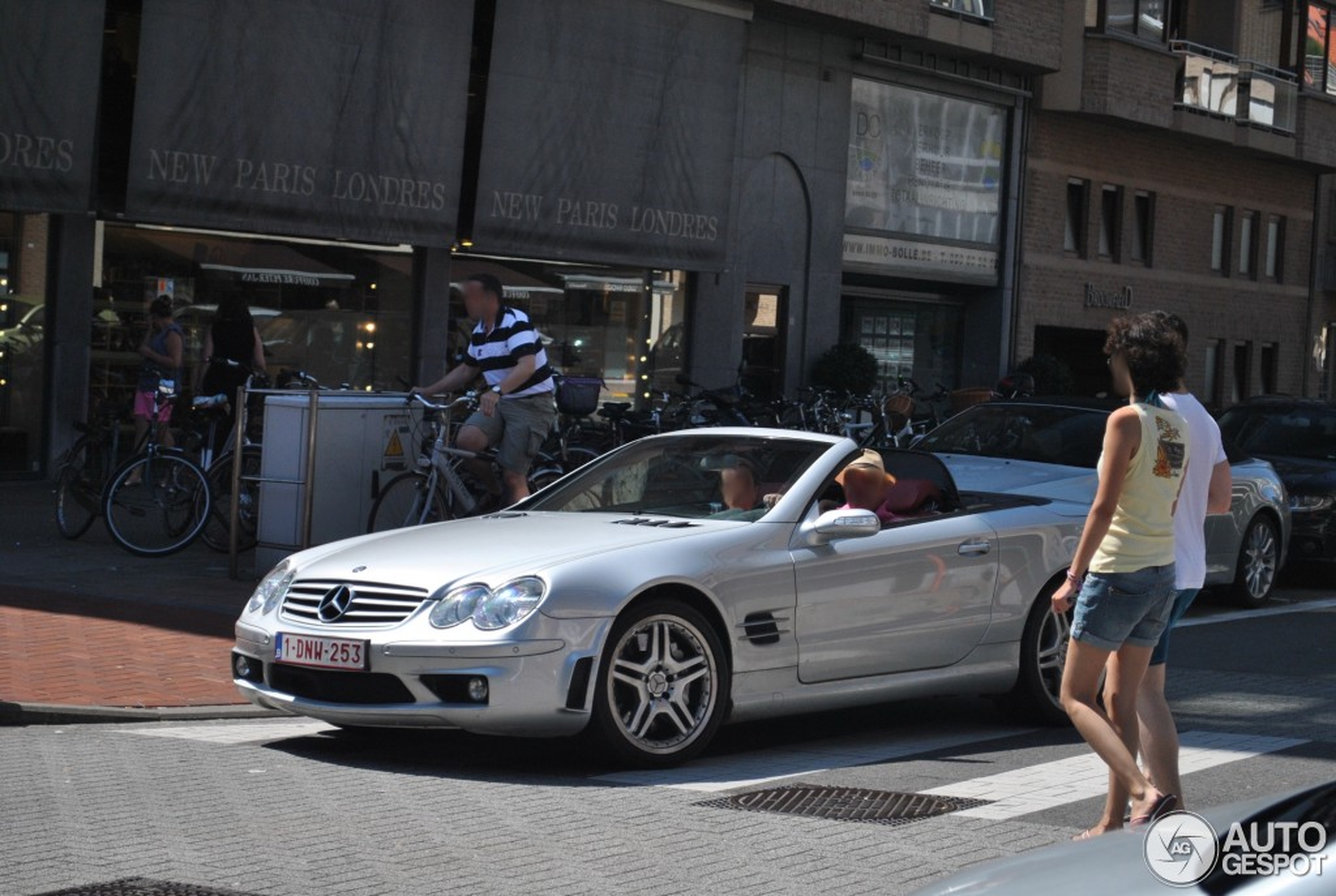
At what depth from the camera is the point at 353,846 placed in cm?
616

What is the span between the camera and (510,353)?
42.2ft

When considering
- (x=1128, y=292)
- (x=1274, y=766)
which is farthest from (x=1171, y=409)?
(x=1128, y=292)

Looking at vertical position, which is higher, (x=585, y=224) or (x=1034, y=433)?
(x=585, y=224)

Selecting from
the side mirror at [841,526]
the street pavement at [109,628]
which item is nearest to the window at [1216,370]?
the street pavement at [109,628]

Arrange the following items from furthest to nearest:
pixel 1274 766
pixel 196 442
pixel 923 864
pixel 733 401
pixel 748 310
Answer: pixel 748 310, pixel 733 401, pixel 196 442, pixel 1274 766, pixel 923 864

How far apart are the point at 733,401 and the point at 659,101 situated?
5.05 metres

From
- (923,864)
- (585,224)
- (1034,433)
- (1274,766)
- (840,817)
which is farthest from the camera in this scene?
(585,224)

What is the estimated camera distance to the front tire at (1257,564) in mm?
14609

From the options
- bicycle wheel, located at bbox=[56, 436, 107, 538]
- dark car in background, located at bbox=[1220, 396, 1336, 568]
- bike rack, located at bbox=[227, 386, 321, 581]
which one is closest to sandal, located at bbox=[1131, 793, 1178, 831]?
bike rack, located at bbox=[227, 386, 321, 581]

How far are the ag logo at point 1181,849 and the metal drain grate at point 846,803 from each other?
3.43 m

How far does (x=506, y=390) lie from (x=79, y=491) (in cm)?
386

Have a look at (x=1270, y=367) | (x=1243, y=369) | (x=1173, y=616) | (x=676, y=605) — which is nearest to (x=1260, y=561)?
(x=676, y=605)

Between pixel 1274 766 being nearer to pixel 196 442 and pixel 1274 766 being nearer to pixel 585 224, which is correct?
pixel 196 442

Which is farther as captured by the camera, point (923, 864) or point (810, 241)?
point (810, 241)
